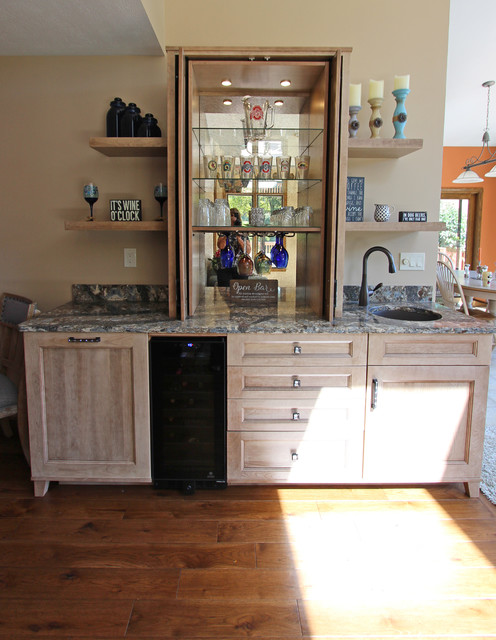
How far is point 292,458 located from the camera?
2.24 meters

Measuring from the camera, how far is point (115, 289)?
9.14 feet

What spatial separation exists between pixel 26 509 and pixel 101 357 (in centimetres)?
81

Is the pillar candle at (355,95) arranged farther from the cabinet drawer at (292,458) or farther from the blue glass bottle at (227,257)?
the cabinet drawer at (292,458)

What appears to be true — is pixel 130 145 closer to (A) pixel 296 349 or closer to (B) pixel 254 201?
(B) pixel 254 201

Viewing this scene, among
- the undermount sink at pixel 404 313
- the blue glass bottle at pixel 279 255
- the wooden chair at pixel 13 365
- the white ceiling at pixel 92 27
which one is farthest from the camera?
the blue glass bottle at pixel 279 255

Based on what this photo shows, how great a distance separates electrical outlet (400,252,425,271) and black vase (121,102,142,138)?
174cm

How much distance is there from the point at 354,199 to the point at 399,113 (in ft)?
1.65

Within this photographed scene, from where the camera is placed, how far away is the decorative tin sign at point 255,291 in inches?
102

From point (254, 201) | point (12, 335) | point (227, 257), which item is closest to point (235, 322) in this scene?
point (227, 257)

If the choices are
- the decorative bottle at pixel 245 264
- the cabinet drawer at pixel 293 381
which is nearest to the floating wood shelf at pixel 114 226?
the decorative bottle at pixel 245 264

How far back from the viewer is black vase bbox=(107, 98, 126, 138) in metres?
2.48

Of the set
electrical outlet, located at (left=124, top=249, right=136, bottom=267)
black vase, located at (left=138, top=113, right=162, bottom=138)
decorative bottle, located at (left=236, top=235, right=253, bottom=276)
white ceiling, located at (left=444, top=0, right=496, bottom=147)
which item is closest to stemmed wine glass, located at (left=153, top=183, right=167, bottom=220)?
black vase, located at (left=138, top=113, right=162, bottom=138)

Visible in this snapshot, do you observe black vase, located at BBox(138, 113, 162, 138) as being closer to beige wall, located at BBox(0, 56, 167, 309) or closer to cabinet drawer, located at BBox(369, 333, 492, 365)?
beige wall, located at BBox(0, 56, 167, 309)

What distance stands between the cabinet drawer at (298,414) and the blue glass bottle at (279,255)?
892mm
